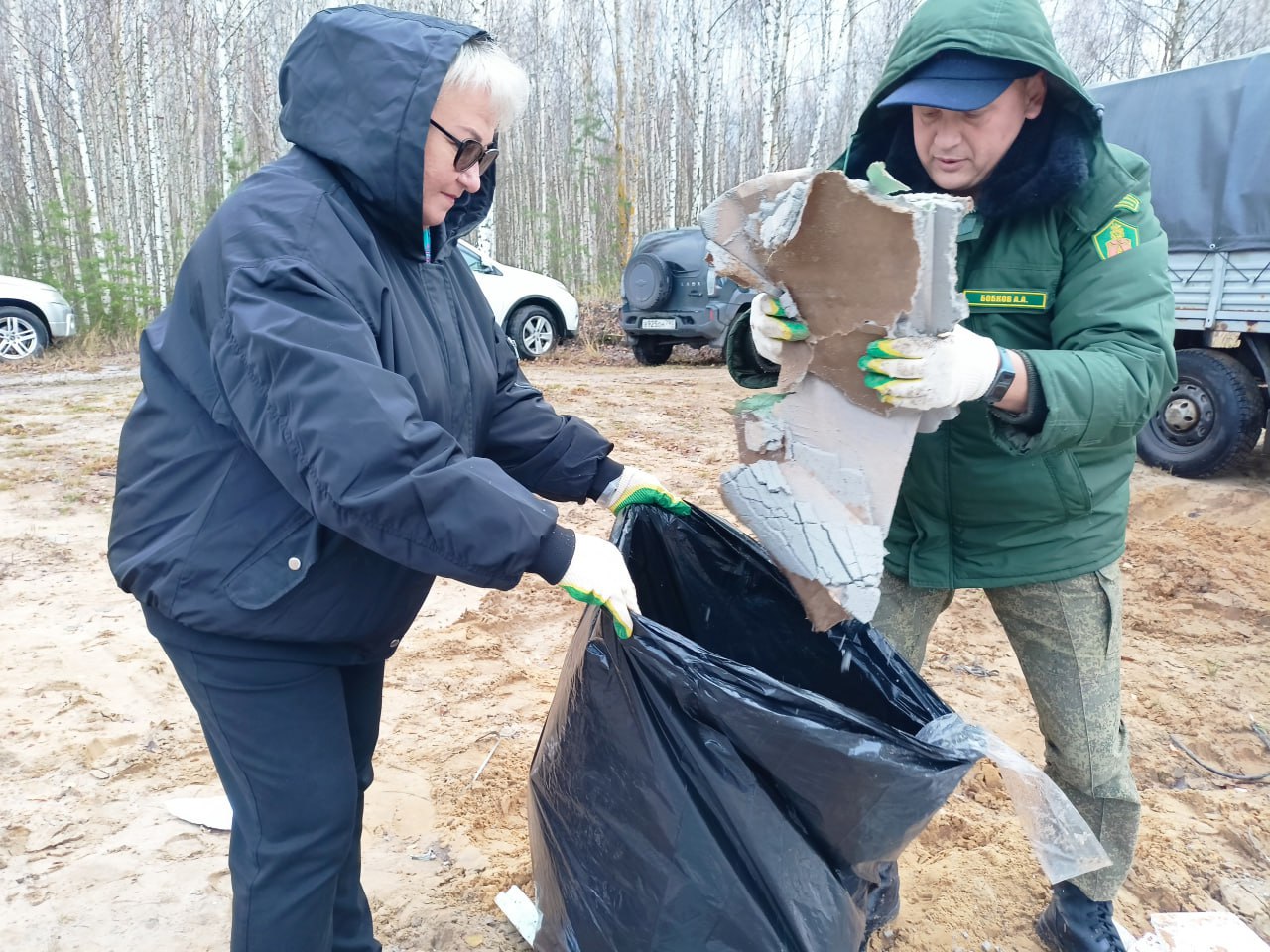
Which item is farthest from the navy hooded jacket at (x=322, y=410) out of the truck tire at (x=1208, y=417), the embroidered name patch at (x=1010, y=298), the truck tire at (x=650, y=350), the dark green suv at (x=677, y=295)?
the truck tire at (x=650, y=350)

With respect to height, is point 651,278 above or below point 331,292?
below

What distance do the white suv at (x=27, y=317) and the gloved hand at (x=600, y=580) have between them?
10.5 m

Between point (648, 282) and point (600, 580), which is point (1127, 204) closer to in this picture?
point (600, 580)

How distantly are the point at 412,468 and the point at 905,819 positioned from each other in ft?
2.91

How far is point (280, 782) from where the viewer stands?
1394 mm

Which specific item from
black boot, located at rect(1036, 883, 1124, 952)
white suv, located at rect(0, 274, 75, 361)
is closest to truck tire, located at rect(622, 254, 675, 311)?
white suv, located at rect(0, 274, 75, 361)

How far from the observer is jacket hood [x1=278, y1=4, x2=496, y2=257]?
1.25 m

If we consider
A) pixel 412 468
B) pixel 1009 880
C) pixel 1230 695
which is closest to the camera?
pixel 412 468

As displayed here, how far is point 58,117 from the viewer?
1894 cm

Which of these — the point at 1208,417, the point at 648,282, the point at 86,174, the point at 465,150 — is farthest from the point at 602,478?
the point at 86,174

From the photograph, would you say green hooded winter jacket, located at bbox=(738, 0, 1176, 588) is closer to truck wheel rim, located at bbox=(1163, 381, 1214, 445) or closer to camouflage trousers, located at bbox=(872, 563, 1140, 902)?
camouflage trousers, located at bbox=(872, 563, 1140, 902)

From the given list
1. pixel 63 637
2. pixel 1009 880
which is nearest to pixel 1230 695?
pixel 1009 880

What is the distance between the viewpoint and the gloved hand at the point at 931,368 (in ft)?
4.33

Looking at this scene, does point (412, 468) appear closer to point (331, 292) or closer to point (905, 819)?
point (331, 292)
